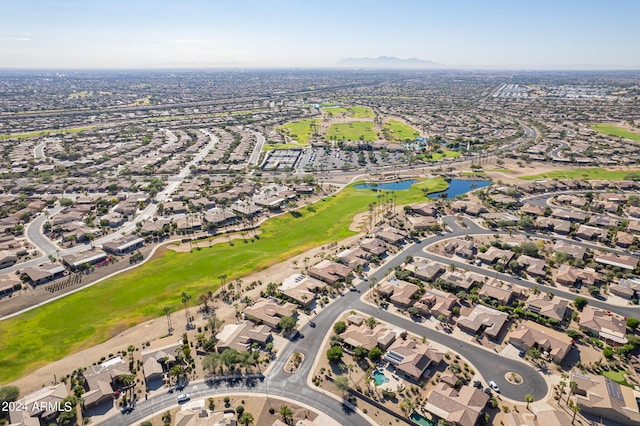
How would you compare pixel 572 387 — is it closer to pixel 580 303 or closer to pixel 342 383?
pixel 580 303

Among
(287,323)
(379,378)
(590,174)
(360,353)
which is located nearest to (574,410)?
(379,378)

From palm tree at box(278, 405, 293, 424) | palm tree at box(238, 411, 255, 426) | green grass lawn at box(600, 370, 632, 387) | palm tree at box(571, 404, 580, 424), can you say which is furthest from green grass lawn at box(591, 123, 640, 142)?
palm tree at box(238, 411, 255, 426)

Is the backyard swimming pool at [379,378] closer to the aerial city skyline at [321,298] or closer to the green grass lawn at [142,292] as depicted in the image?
the aerial city skyline at [321,298]

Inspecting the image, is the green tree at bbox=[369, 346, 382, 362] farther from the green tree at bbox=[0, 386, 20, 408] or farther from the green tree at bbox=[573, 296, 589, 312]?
the green tree at bbox=[0, 386, 20, 408]

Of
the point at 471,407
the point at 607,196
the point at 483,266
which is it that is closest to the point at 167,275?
the point at 471,407

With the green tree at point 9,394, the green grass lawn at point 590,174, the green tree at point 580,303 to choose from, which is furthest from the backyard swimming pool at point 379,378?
the green grass lawn at point 590,174

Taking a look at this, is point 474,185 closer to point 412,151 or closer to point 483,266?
point 412,151
